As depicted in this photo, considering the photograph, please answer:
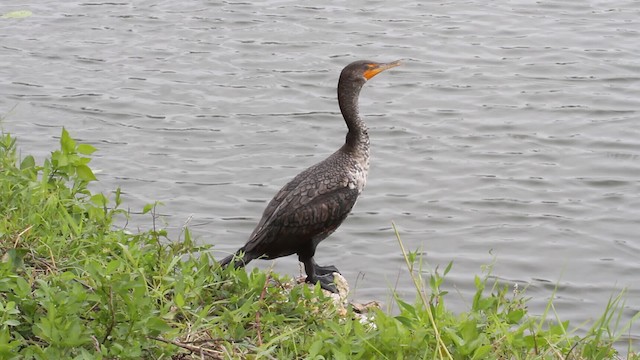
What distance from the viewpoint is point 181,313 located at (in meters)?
4.50

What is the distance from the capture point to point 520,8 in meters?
12.3

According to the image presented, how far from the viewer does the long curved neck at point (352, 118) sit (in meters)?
6.71

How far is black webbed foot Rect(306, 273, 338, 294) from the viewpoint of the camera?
20.6ft

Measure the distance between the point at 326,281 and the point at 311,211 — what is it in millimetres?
457

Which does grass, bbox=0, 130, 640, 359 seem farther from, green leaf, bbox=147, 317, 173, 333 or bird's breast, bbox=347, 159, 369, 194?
bird's breast, bbox=347, 159, 369, 194

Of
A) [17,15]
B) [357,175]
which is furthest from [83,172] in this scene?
[17,15]

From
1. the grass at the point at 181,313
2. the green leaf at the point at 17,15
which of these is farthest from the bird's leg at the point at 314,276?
the green leaf at the point at 17,15

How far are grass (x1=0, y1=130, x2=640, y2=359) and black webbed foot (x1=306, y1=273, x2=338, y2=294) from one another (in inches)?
36.9

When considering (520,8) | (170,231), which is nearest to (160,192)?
(170,231)

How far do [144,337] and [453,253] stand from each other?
160 inches

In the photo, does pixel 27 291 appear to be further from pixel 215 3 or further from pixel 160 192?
pixel 215 3

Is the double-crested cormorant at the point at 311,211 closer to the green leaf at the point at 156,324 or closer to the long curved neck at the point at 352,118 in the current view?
the long curved neck at the point at 352,118

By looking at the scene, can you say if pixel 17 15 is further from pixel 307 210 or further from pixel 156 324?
pixel 156 324

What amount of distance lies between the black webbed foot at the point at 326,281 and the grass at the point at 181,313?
94cm
